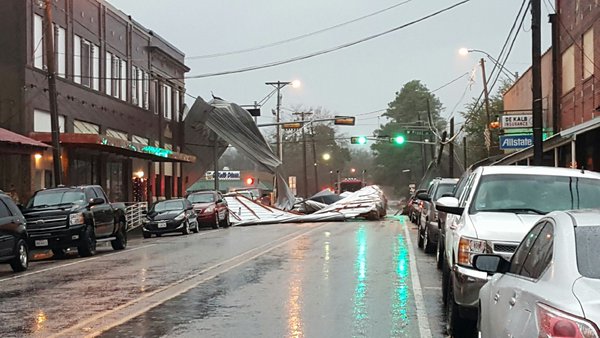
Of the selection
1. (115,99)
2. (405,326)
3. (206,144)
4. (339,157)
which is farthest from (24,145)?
(339,157)

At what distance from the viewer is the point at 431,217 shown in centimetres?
1730

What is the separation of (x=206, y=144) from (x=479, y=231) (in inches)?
1760

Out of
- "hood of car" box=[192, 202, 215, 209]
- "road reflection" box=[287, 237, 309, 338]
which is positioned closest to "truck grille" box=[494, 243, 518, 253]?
"road reflection" box=[287, 237, 309, 338]

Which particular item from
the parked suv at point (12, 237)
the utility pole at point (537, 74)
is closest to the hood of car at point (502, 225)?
the parked suv at point (12, 237)

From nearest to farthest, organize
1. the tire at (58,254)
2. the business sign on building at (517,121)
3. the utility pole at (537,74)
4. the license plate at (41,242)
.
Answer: the license plate at (41,242), the utility pole at (537,74), the tire at (58,254), the business sign on building at (517,121)

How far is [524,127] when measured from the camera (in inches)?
1007

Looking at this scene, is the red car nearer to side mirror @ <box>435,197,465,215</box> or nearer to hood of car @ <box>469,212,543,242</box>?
side mirror @ <box>435,197,465,215</box>

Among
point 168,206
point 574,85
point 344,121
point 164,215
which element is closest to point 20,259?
point 164,215

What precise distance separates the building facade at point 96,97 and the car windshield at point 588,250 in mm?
26298

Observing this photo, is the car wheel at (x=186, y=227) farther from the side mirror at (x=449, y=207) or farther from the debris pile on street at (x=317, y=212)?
the side mirror at (x=449, y=207)

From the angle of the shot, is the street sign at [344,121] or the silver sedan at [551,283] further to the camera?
the street sign at [344,121]

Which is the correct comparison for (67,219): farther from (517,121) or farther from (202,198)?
(202,198)

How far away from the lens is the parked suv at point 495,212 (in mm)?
7793

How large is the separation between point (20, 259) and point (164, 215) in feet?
41.9
